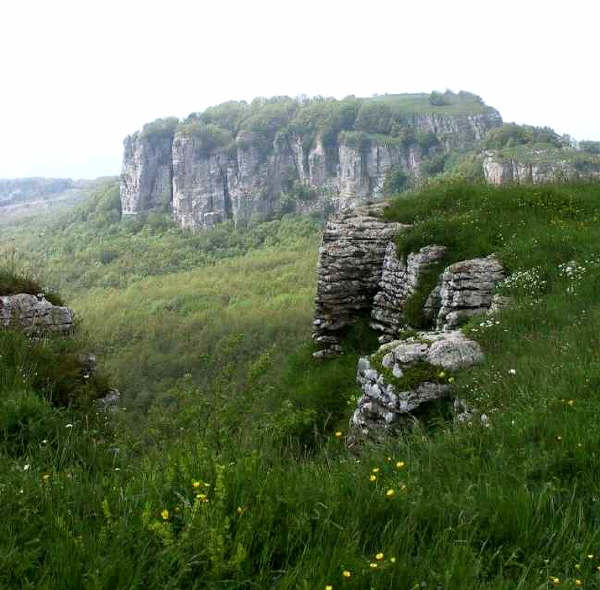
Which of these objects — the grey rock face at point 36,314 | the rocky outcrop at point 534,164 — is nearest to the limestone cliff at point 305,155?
the rocky outcrop at point 534,164

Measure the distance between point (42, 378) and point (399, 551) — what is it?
204 inches

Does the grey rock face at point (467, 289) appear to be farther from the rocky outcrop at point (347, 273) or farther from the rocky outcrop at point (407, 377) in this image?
the rocky outcrop at point (347, 273)

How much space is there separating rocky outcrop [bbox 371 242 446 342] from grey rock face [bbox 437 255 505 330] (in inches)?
53.2

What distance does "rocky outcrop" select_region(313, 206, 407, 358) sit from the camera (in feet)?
56.9

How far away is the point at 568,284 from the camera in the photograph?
10.6m

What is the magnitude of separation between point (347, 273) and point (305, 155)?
567 feet

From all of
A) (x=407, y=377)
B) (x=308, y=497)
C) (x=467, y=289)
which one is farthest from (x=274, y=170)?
(x=308, y=497)

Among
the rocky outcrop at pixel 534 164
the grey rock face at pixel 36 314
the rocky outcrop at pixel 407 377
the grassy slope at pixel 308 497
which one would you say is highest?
the rocky outcrop at pixel 534 164

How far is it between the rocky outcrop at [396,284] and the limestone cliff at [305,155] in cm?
→ 14050

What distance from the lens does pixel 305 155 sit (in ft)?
603

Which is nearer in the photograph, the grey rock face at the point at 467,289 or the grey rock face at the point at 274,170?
the grey rock face at the point at 467,289

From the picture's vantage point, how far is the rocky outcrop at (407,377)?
764 centimetres

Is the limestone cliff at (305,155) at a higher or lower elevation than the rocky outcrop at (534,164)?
higher

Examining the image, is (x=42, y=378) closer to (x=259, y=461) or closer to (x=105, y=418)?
(x=105, y=418)
